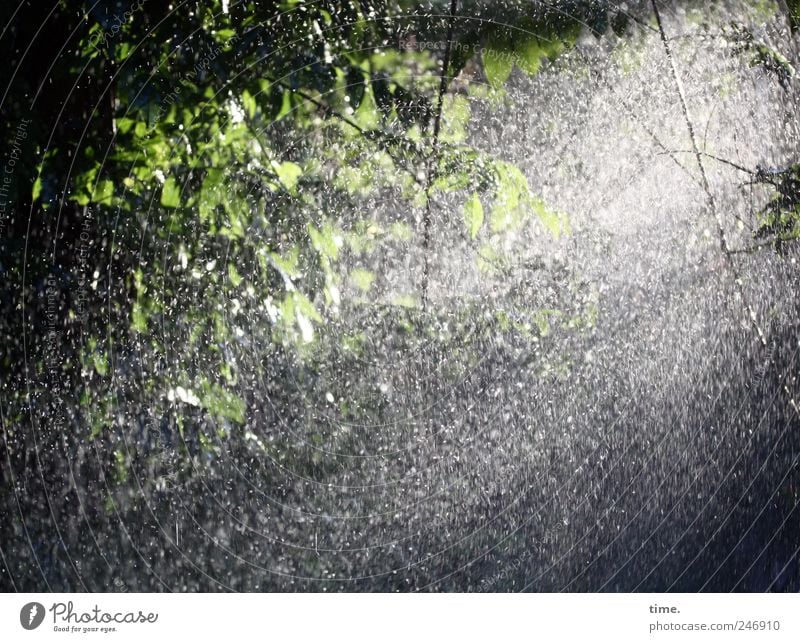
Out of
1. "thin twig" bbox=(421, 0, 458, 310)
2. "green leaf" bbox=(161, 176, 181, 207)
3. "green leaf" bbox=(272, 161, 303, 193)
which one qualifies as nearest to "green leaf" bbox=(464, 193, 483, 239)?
"thin twig" bbox=(421, 0, 458, 310)

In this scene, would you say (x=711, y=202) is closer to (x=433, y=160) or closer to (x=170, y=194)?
(x=433, y=160)

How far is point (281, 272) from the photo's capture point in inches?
26.6

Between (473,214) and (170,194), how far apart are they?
0.87 feet

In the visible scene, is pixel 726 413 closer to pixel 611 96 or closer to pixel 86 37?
pixel 611 96

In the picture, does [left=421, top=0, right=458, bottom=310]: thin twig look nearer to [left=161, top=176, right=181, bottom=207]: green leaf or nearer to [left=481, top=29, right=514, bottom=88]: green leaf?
[left=481, top=29, right=514, bottom=88]: green leaf

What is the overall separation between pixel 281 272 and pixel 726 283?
0.43 metres

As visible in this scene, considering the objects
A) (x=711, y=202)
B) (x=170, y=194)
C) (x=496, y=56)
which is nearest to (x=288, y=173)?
(x=170, y=194)

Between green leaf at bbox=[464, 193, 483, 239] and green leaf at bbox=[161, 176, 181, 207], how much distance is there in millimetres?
253

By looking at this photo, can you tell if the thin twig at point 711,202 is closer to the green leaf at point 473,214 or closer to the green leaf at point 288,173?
the green leaf at point 473,214

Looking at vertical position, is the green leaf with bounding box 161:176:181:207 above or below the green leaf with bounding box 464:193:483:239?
above

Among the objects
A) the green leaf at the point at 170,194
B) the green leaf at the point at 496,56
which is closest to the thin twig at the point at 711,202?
the green leaf at the point at 496,56

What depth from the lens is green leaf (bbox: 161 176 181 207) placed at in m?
0.67

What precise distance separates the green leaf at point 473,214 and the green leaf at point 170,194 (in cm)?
25

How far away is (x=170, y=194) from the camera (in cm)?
67
